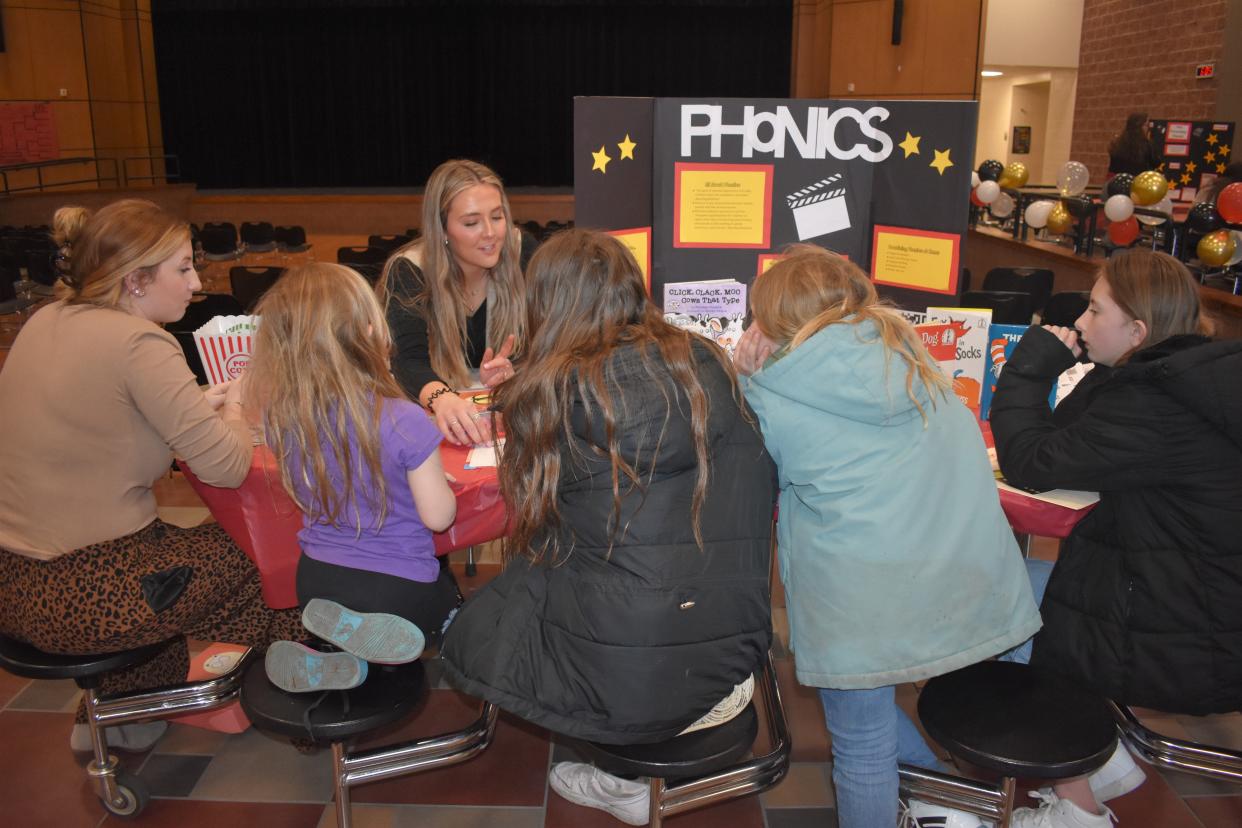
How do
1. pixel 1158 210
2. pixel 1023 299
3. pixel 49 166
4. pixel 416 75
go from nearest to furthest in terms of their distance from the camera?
pixel 1023 299 < pixel 1158 210 < pixel 49 166 < pixel 416 75

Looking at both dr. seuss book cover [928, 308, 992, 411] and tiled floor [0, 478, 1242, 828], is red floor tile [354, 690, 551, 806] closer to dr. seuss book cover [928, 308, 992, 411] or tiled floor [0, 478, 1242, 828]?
tiled floor [0, 478, 1242, 828]

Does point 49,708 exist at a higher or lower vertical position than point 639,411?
lower

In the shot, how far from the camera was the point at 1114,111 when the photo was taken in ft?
32.5

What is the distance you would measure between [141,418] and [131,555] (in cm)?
27

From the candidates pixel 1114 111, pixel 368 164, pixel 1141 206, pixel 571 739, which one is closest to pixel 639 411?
pixel 571 739

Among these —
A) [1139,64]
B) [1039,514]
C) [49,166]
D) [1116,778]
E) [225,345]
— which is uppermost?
[1139,64]

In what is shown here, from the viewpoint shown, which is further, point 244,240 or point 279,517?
point 244,240

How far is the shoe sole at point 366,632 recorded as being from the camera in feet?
5.25

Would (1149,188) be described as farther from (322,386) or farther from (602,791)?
(322,386)

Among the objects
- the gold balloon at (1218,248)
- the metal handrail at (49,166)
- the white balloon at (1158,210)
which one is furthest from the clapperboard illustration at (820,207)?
the metal handrail at (49,166)

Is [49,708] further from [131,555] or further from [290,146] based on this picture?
[290,146]

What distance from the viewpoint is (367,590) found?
1.73 metres

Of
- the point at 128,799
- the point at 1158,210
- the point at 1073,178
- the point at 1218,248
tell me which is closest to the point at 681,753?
the point at 128,799

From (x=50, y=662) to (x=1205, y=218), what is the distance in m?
5.09
